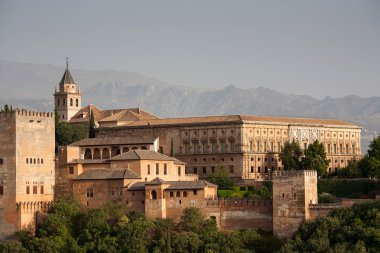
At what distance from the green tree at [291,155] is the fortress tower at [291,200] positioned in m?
23.4

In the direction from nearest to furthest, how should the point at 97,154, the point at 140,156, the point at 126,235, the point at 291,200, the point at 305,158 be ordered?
the point at 291,200
the point at 126,235
the point at 140,156
the point at 97,154
the point at 305,158

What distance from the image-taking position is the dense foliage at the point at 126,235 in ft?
216

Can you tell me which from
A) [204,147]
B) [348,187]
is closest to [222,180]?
[204,147]

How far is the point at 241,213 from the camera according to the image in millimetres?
68562

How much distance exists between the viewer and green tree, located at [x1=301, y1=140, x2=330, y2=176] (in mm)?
88000

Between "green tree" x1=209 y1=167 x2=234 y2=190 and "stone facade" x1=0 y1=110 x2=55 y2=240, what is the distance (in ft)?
49.9

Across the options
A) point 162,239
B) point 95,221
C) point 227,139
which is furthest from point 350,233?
point 227,139

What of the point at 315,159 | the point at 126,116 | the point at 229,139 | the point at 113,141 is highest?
the point at 126,116

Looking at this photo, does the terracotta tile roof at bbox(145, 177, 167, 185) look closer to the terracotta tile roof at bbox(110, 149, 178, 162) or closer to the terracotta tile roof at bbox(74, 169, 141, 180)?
the terracotta tile roof at bbox(74, 169, 141, 180)

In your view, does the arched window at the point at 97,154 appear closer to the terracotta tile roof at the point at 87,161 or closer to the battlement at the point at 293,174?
the terracotta tile roof at the point at 87,161

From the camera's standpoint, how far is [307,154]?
294 feet

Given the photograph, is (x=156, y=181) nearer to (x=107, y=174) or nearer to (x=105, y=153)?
(x=107, y=174)

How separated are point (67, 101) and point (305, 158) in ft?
134

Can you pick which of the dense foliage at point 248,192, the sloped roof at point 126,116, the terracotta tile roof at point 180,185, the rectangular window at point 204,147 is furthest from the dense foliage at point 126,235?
the sloped roof at point 126,116
